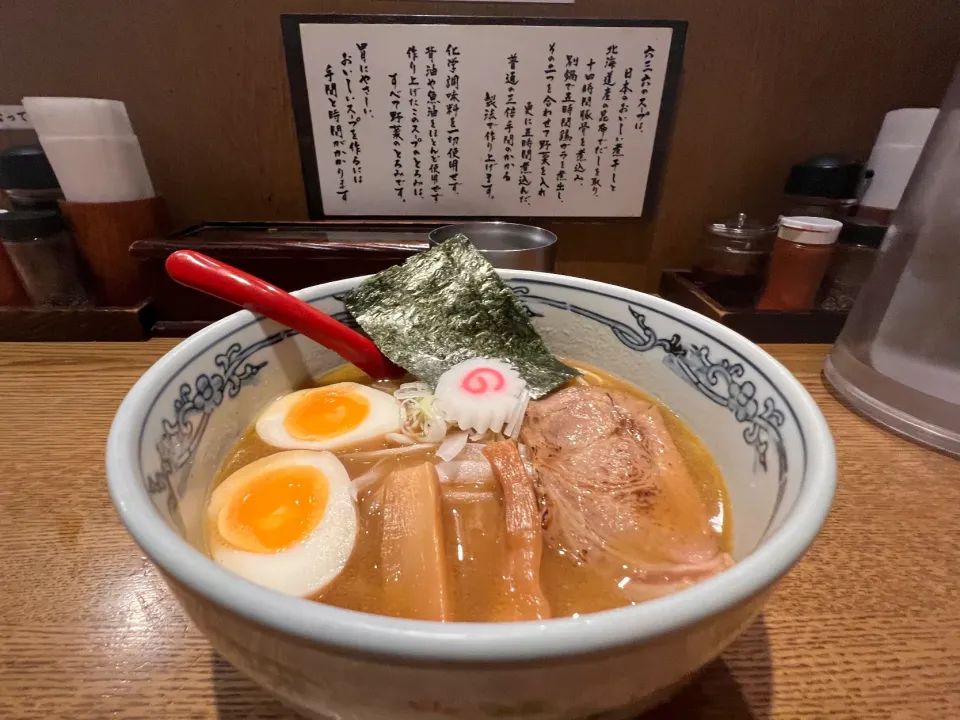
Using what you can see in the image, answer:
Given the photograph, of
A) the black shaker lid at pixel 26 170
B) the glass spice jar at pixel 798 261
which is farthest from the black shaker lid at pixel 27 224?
the glass spice jar at pixel 798 261

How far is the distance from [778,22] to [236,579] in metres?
2.15

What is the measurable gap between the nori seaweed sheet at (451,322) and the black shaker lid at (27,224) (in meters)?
1.10

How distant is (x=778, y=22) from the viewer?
5.53 feet

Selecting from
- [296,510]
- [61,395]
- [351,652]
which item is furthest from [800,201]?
[61,395]

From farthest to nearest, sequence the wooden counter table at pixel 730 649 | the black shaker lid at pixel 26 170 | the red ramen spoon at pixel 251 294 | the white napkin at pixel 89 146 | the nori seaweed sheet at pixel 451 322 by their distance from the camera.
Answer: the black shaker lid at pixel 26 170
the white napkin at pixel 89 146
the nori seaweed sheet at pixel 451 322
the red ramen spoon at pixel 251 294
the wooden counter table at pixel 730 649

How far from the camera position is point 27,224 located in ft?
4.83

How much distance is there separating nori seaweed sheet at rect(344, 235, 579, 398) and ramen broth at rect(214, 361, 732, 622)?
242mm

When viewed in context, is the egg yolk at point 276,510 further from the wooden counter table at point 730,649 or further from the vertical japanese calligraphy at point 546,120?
the vertical japanese calligraphy at point 546,120

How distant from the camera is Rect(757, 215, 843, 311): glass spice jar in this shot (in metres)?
1.57

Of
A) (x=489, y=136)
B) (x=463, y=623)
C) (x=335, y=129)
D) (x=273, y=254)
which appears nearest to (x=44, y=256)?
(x=273, y=254)

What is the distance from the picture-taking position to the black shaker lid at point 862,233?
162 cm

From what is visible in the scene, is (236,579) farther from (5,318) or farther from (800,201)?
(800,201)

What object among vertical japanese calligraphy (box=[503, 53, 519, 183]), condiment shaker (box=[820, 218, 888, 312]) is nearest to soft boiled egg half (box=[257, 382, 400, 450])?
vertical japanese calligraphy (box=[503, 53, 519, 183])

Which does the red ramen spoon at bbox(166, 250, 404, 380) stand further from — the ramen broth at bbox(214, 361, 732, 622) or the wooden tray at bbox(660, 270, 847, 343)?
the wooden tray at bbox(660, 270, 847, 343)
